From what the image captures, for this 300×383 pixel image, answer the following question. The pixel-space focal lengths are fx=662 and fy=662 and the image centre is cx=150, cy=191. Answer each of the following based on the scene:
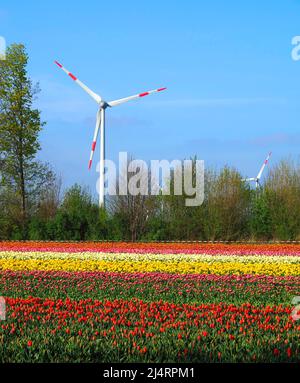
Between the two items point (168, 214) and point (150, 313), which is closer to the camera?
point (150, 313)

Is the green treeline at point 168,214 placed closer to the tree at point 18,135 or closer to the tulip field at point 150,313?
the tree at point 18,135

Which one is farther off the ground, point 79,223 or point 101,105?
point 101,105

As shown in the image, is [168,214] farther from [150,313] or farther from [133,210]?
[150,313]

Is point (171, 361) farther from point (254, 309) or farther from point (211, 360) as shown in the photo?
point (254, 309)

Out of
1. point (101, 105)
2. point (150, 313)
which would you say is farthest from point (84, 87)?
point (150, 313)

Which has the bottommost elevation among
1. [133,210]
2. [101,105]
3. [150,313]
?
[150,313]

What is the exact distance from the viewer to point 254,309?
34.3 feet

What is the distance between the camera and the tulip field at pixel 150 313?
770 centimetres

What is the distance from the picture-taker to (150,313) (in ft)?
32.8

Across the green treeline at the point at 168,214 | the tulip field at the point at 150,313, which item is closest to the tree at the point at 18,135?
the green treeline at the point at 168,214

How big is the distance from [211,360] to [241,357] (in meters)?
0.36

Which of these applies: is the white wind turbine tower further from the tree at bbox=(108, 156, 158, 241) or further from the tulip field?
the tulip field

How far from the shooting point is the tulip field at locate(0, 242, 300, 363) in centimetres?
770
